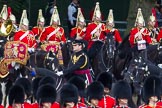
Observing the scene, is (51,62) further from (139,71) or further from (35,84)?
(139,71)

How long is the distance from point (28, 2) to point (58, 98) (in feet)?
39.5

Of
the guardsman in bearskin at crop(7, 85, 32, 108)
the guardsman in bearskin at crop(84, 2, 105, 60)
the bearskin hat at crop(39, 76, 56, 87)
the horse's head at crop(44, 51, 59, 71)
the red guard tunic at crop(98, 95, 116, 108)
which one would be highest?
the guardsman in bearskin at crop(84, 2, 105, 60)

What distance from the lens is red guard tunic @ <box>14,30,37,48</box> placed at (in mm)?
19325

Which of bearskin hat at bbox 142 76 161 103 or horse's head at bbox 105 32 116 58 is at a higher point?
horse's head at bbox 105 32 116 58

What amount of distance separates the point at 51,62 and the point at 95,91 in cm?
314

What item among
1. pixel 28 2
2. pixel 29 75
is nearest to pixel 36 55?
pixel 29 75

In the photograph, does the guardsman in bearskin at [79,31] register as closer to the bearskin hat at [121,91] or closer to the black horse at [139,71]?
the black horse at [139,71]

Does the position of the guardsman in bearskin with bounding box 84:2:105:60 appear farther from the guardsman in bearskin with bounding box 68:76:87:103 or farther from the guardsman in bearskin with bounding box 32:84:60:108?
the guardsman in bearskin with bounding box 32:84:60:108

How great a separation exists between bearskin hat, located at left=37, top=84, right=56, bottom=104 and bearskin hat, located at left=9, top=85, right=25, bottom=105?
1.01 feet

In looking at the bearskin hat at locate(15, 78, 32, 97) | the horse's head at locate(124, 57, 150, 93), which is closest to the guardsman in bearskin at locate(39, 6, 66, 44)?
the horse's head at locate(124, 57, 150, 93)

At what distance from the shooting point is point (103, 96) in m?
13.9

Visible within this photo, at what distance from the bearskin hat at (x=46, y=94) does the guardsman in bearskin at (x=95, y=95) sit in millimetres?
559

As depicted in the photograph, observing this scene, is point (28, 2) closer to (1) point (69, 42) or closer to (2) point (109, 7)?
(2) point (109, 7)

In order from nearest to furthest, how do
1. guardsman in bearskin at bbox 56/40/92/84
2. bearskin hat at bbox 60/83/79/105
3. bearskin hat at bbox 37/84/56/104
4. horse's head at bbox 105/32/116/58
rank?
bearskin hat at bbox 60/83/79/105, bearskin hat at bbox 37/84/56/104, guardsman in bearskin at bbox 56/40/92/84, horse's head at bbox 105/32/116/58
